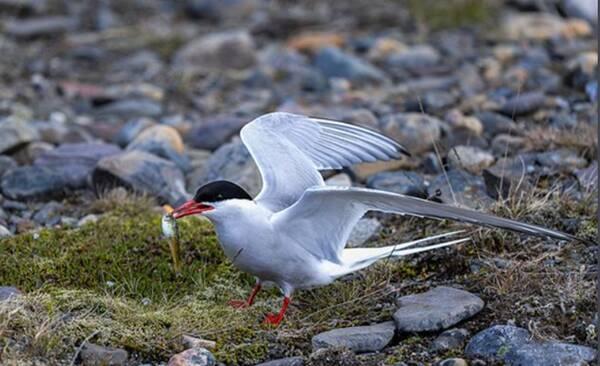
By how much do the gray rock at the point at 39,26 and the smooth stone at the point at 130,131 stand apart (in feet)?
11.6

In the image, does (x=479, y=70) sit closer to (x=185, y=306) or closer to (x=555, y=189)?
(x=555, y=189)

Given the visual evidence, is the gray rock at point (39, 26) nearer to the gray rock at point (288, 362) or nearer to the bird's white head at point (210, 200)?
the bird's white head at point (210, 200)

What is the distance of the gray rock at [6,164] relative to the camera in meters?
6.76

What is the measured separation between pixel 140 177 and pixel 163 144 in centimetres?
70

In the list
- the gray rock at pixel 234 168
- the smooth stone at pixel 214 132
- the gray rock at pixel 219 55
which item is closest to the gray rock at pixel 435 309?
the gray rock at pixel 234 168

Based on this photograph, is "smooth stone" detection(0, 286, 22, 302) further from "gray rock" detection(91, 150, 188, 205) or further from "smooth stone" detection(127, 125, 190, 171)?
"smooth stone" detection(127, 125, 190, 171)

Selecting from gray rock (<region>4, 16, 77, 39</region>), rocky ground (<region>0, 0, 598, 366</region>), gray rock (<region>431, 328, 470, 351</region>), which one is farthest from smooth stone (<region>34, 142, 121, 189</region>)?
gray rock (<region>4, 16, 77, 39</region>)

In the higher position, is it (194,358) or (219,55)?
(194,358)

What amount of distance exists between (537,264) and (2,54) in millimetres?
6895

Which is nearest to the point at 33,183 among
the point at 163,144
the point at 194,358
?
the point at 163,144

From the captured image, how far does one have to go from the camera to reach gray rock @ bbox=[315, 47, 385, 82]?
941cm

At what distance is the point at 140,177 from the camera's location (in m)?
6.27

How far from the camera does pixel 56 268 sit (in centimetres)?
504

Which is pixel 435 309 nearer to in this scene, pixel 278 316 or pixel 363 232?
pixel 278 316
